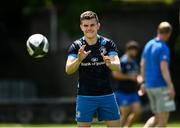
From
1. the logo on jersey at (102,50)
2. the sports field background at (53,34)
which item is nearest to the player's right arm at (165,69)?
the logo on jersey at (102,50)

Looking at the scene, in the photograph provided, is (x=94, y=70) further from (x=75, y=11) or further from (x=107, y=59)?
(x=75, y=11)

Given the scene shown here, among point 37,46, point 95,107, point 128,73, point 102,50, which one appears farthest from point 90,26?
point 128,73

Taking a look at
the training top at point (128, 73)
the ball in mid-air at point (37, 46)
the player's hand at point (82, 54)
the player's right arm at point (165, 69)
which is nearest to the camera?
the player's hand at point (82, 54)

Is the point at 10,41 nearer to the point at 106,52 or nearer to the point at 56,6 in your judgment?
the point at 56,6

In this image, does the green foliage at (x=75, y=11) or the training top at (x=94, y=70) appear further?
the green foliage at (x=75, y=11)

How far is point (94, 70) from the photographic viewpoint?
1116 cm

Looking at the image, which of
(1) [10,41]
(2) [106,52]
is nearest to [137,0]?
(1) [10,41]

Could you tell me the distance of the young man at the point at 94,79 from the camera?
11133 mm

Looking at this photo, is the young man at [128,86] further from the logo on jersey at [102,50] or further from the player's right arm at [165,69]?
the logo on jersey at [102,50]

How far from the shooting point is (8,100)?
1010 inches

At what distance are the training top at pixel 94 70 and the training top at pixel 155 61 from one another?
2740 mm

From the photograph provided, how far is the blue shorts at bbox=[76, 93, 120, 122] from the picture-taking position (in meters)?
11.2

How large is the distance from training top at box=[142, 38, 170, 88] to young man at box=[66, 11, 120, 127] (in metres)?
2.75

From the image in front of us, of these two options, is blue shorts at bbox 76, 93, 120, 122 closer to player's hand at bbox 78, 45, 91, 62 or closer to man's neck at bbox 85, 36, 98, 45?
player's hand at bbox 78, 45, 91, 62
